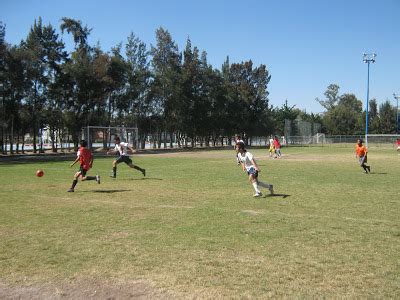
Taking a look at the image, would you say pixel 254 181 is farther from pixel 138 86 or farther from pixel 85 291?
pixel 138 86

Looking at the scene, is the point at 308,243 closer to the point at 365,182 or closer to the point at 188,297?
the point at 188,297

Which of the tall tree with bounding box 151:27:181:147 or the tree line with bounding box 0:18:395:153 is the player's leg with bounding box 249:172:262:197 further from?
the tall tree with bounding box 151:27:181:147

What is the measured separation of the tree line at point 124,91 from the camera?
46.8 meters

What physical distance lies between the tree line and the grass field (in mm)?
33597

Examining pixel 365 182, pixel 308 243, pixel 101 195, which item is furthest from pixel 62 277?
pixel 365 182

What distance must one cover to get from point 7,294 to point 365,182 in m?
14.5

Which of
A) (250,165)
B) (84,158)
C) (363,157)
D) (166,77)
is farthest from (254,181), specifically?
(166,77)


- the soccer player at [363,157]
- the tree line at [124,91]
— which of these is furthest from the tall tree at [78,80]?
the soccer player at [363,157]

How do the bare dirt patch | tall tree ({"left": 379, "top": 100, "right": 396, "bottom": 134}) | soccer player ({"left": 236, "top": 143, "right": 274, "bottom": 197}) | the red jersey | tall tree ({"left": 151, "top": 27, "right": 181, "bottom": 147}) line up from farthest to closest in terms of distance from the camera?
tall tree ({"left": 379, "top": 100, "right": 396, "bottom": 134}) → tall tree ({"left": 151, "top": 27, "right": 181, "bottom": 147}) → the red jersey → soccer player ({"left": 236, "top": 143, "right": 274, "bottom": 197}) → the bare dirt patch

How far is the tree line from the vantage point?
46.8 metres

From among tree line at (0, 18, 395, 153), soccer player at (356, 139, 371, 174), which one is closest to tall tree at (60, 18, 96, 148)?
tree line at (0, 18, 395, 153)

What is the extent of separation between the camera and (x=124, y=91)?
2190 inches

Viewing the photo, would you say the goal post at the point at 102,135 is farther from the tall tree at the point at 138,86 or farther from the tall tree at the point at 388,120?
the tall tree at the point at 388,120

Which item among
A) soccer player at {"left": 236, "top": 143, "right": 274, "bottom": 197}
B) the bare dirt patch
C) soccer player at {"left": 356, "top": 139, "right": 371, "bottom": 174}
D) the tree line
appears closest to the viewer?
the bare dirt patch
